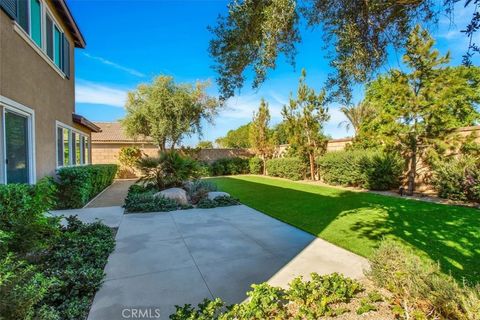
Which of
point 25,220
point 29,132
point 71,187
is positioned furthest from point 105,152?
point 25,220

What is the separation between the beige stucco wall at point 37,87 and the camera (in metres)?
5.09

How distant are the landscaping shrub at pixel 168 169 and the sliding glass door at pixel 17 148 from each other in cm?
416

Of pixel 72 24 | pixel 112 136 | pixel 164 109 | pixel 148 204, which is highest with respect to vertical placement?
pixel 72 24

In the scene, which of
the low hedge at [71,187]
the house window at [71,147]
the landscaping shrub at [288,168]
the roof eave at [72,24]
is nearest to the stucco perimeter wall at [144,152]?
the landscaping shrub at [288,168]

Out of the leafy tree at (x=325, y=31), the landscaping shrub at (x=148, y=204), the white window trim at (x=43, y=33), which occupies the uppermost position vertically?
the white window trim at (x=43, y=33)

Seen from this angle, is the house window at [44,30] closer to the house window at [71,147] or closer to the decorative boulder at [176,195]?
the house window at [71,147]

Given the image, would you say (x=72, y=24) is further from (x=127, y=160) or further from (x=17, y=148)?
(x=127, y=160)

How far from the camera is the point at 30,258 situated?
13.0 feet

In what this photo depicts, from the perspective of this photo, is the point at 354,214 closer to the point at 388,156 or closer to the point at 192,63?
the point at 388,156

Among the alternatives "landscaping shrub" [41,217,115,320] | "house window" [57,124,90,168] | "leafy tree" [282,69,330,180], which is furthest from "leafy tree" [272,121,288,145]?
"landscaping shrub" [41,217,115,320]

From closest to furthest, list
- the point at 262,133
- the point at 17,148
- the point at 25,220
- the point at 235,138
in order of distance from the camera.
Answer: the point at 25,220
the point at 17,148
the point at 262,133
the point at 235,138

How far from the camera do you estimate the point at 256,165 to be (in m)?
21.0

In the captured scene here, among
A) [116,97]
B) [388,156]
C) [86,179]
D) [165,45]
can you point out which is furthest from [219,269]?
[116,97]

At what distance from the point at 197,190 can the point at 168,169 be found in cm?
145
